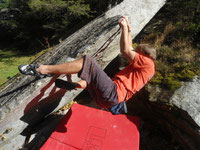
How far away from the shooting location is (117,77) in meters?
2.74

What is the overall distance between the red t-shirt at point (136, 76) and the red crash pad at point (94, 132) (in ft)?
2.08

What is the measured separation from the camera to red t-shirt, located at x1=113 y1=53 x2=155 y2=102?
2381 millimetres

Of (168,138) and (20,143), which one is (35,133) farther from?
(168,138)

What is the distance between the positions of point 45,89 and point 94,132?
1.31 metres

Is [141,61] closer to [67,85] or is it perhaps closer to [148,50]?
[148,50]

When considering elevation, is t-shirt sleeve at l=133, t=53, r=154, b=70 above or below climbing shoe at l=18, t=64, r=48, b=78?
below

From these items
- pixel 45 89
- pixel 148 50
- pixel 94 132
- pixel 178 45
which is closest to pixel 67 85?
pixel 45 89

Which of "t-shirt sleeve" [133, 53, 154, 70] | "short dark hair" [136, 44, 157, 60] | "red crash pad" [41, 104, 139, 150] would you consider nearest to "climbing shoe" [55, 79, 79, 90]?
"red crash pad" [41, 104, 139, 150]

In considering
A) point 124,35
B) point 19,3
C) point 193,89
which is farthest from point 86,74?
point 19,3

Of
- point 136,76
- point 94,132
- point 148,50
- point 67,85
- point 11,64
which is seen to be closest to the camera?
point 67,85

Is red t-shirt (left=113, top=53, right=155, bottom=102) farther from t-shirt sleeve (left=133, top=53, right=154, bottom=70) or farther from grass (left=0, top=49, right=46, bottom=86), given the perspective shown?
grass (left=0, top=49, right=46, bottom=86)

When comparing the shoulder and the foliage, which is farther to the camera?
the foliage

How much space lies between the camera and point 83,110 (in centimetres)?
308

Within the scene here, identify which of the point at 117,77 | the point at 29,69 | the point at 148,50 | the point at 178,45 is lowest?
the point at 178,45
